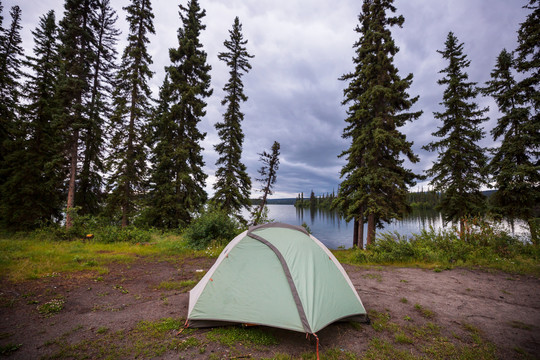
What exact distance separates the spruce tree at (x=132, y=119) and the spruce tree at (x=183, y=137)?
1.18 metres

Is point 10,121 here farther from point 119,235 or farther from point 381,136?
point 381,136

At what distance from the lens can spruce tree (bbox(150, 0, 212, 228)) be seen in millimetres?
13266

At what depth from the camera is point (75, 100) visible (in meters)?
11.6

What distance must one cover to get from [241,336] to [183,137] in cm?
1339

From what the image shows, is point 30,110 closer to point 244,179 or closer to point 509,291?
point 244,179

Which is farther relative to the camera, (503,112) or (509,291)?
(503,112)

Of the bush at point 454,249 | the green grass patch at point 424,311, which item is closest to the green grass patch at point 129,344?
the green grass patch at point 424,311

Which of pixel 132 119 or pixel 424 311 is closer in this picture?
pixel 424 311

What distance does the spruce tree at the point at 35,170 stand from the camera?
11.3 meters

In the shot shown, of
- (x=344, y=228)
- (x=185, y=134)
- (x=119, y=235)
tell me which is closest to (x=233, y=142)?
(x=185, y=134)

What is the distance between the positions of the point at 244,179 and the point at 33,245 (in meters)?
11.2

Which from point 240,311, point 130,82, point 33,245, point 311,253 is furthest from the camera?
point 130,82

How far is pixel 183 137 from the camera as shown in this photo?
46.0 ft

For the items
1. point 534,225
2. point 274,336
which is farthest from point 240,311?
point 534,225
